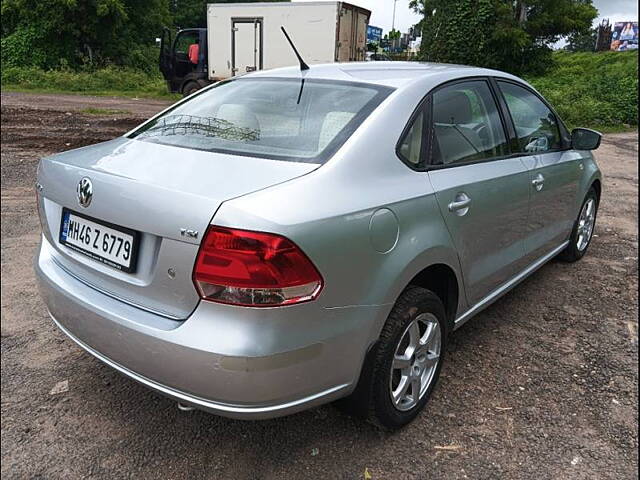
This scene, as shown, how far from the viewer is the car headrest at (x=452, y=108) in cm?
280

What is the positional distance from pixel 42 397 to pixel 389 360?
5.49 ft

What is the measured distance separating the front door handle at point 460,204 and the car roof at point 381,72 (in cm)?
59

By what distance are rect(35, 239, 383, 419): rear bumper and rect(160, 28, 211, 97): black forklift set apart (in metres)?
16.4

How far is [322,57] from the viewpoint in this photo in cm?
1600

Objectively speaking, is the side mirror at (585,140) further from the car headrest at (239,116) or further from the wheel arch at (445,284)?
the car headrest at (239,116)

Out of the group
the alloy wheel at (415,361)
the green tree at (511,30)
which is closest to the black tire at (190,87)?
the green tree at (511,30)

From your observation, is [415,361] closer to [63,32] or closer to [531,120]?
[531,120]

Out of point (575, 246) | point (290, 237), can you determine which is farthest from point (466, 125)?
point (575, 246)

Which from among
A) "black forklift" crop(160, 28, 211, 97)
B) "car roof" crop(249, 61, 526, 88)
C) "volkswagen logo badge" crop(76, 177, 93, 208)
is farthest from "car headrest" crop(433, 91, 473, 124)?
"black forklift" crop(160, 28, 211, 97)

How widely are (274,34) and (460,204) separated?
14726 mm

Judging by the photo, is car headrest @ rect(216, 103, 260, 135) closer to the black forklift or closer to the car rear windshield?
the car rear windshield

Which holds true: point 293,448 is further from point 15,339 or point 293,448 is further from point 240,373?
point 15,339

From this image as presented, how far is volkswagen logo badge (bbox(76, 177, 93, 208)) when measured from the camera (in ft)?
7.29

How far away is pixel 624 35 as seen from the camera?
163ft
